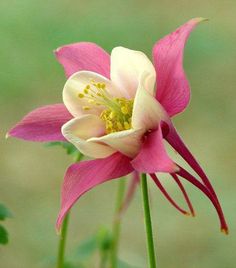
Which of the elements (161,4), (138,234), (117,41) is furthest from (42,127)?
(161,4)

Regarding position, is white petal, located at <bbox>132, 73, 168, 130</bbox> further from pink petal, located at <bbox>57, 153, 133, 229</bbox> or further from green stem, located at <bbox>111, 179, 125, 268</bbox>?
green stem, located at <bbox>111, 179, 125, 268</bbox>

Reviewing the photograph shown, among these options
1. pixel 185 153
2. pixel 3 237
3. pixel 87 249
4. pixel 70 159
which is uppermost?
pixel 185 153

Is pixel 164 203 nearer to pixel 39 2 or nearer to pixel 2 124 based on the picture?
pixel 2 124

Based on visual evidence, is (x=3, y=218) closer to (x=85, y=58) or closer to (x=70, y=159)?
(x=85, y=58)

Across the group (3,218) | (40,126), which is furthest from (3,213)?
(40,126)

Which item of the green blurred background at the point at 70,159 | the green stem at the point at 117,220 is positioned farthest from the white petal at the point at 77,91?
the green blurred background at the point at 70,159

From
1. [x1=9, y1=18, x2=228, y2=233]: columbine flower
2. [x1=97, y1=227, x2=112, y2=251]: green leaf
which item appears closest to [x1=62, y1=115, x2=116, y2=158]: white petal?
[x1=9, y1=18, x2=228, y2=233]: columbine flower

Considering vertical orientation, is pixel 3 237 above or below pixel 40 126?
below

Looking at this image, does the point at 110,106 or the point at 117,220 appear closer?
the point at 110,106
